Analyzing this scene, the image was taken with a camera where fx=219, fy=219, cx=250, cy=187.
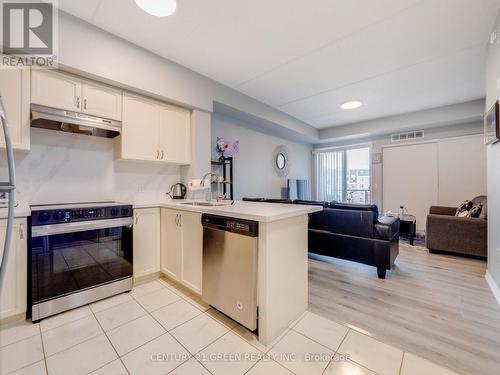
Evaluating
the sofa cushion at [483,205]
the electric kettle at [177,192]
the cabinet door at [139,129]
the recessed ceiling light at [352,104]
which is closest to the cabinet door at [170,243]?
the electric kettle at [177,192]

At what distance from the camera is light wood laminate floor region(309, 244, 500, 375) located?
1507mm

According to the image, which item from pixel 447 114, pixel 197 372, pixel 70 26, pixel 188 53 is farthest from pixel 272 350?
pixel 447 114

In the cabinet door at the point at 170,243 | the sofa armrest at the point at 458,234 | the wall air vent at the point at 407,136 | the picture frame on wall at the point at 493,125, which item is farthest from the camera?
the wall air vent at the point at 407,136

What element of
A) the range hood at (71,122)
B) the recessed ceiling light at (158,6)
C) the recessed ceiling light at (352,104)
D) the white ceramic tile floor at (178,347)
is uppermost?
the recessed ceiling light at (158,6)

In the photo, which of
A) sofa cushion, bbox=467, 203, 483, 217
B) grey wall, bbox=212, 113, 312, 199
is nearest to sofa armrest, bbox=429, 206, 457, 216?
sofa cushion, bbox=467, 203, 483, 217

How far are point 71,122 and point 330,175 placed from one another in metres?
5.95

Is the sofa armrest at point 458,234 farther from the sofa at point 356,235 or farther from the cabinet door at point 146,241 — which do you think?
the cabinet door at point 146,241

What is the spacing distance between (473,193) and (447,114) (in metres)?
1.66

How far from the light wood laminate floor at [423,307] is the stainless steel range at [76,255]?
6.45ft

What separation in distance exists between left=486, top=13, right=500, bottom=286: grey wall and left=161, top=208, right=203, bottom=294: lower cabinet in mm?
2863

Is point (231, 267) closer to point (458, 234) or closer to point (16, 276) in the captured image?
point (16, 276)

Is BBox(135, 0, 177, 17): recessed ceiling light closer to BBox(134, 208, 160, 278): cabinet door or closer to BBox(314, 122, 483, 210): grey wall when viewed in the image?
BBox(134, 208, 160, 278): cabinet door

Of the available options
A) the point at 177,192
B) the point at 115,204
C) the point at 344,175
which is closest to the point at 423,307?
the point at 177,192

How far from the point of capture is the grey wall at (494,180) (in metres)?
2.10
